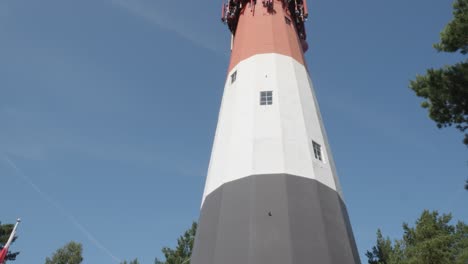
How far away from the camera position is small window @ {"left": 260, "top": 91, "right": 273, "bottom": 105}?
15.8m

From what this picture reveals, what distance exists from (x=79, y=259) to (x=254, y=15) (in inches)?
1372

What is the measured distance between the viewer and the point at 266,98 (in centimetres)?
1595

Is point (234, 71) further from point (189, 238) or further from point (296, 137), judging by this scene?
point (189, 238)

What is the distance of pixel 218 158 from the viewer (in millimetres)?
15258

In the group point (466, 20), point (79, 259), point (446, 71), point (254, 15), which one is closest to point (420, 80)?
point (446, 71)

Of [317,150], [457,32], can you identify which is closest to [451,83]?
[457,32]

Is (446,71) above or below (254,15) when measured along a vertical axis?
below

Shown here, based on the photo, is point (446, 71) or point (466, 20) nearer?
point (466, 20)

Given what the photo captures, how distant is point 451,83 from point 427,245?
33.1ft

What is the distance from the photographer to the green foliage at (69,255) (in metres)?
41.6

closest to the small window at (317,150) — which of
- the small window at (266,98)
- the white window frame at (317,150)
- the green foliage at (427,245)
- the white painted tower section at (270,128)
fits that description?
the white window frame at (317,150)

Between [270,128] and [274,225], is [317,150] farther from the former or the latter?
[274,225]

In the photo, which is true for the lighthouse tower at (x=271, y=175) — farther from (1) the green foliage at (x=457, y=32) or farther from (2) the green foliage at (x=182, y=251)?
(2) the green foliage at (x=182, y=251)

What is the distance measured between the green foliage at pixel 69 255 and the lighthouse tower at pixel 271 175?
33.2 metres
